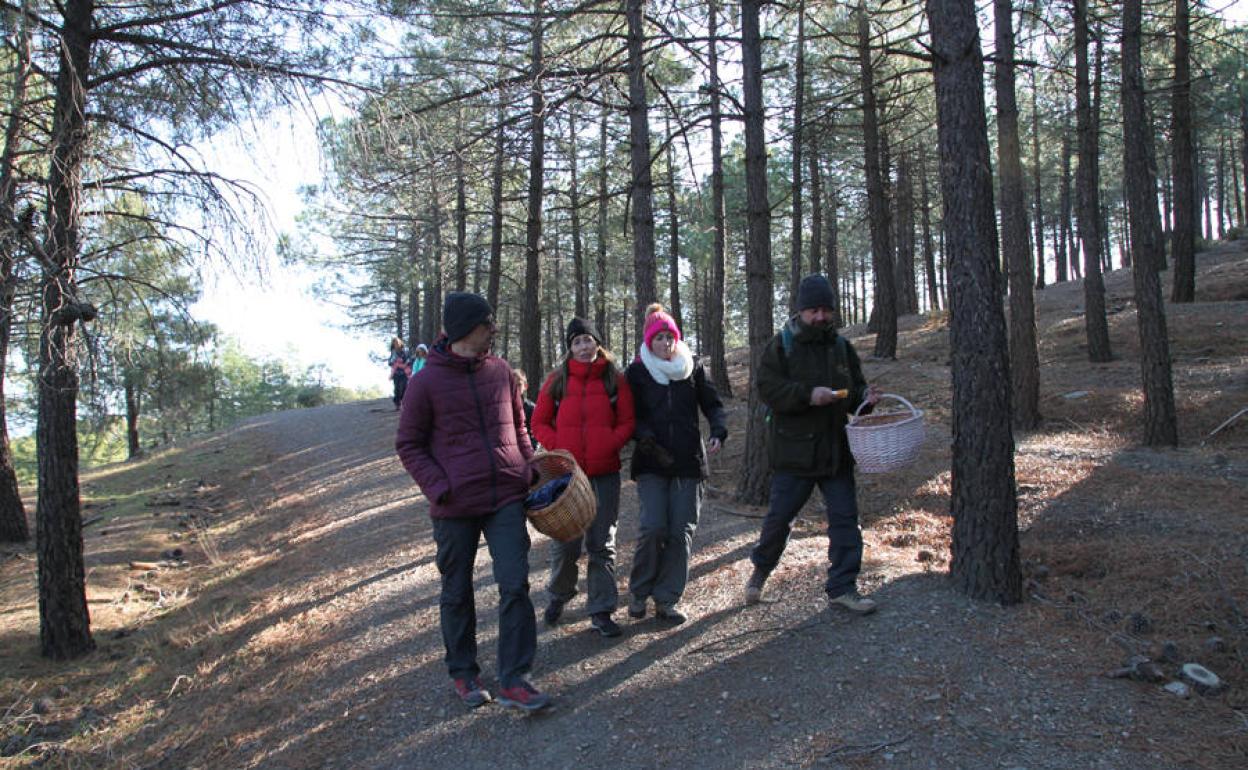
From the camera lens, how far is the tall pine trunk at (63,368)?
5633 millimetres

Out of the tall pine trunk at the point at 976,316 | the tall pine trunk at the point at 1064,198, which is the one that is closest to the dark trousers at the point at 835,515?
the tall pine trunk at the point at 976,316

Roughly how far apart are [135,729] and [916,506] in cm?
700

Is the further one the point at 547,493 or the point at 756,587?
the point at 756,587

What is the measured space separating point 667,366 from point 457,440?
1.45m

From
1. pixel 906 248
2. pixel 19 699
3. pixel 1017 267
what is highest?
pixel 906 248

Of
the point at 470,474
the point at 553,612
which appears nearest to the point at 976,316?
the point at 470,474

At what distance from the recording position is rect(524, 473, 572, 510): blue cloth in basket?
159 inches

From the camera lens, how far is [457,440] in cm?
382

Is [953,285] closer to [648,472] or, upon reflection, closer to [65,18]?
[648,472]

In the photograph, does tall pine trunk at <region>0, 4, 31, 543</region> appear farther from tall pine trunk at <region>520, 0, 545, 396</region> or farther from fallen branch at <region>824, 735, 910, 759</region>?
tall pine trunk at <region>520, 0, 545, 396</region>

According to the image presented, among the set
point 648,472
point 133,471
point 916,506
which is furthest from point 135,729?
point 133,471

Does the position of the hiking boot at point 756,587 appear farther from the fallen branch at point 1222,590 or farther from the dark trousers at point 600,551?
the fallen branch at point 1222,590

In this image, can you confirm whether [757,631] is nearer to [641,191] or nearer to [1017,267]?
[641,191]

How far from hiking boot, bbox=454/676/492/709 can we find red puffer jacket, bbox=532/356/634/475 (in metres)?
1.36
